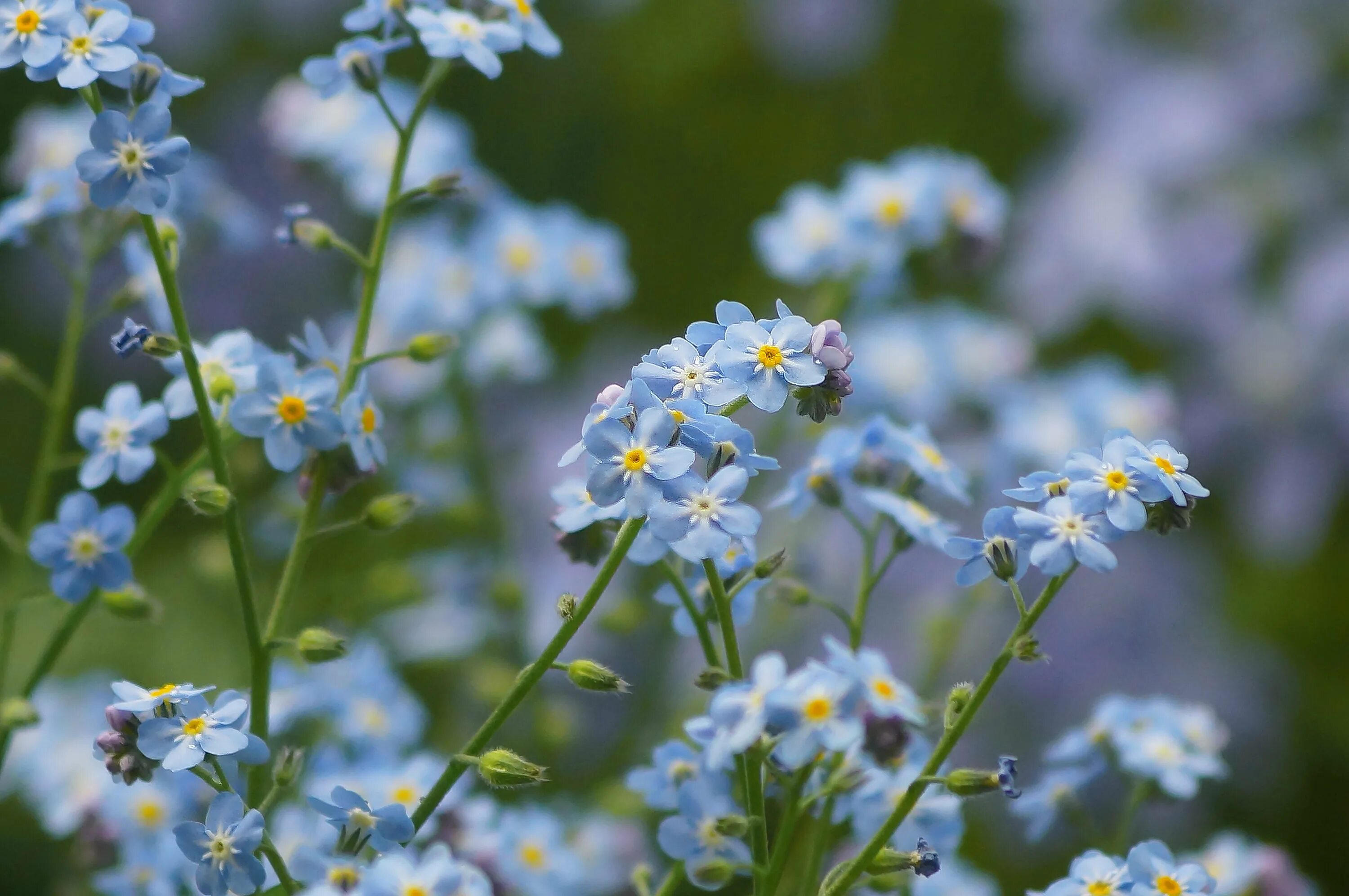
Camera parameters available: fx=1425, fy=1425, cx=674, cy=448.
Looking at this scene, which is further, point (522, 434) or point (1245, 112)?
point (1245, 112)

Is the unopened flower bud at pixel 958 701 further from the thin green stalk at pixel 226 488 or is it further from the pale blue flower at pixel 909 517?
the thin green stalk at pixel 226 488

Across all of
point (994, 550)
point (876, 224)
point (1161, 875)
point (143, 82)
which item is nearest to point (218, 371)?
point (143, 82)

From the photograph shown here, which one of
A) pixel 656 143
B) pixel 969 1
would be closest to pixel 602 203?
pixel 656 143

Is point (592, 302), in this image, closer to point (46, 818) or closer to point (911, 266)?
point (46, 818)

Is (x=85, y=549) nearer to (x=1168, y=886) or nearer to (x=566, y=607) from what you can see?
(x=566, y=607)

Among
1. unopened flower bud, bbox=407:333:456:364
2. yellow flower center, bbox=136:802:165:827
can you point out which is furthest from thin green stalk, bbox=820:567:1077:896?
yellow flower center, bbox=136:802:165:827

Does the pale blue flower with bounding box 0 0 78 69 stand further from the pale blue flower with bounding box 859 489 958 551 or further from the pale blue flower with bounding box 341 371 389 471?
the pale blue flower with bounding box 859 489 958 551

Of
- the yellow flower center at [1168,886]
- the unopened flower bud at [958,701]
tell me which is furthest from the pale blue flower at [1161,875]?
the unopened flower bud at [958,701]

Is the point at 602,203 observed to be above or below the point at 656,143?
below
